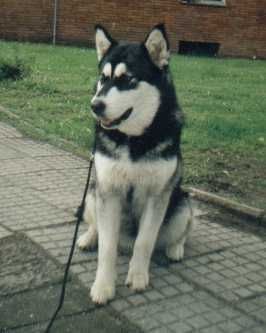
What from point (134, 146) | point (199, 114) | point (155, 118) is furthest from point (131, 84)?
point (199, 114)

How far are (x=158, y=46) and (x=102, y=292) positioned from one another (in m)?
1.64

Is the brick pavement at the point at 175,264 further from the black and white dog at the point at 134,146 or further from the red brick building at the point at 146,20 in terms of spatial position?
the red brick building at the point at 146,20

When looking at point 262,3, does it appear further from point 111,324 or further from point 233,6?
point 111,324

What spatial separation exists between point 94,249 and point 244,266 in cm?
119

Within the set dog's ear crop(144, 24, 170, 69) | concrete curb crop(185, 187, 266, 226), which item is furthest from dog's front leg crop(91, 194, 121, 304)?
concrete curb crop(185, 187, 266, 226)

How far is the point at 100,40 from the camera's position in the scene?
3.97m

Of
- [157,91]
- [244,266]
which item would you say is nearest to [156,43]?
[157,91]

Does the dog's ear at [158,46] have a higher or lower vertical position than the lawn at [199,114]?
higher

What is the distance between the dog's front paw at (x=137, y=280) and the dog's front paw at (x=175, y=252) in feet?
1.63

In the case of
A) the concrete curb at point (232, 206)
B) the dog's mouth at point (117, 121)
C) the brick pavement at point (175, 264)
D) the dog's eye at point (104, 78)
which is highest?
the dog's eye at point (104, 78)

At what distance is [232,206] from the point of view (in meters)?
5.77

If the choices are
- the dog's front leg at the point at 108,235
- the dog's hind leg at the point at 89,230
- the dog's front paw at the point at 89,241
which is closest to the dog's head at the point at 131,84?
the dog's front leg at the point at 108,235

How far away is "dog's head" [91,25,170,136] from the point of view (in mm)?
3617

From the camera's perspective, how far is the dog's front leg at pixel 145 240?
3.96 meters
